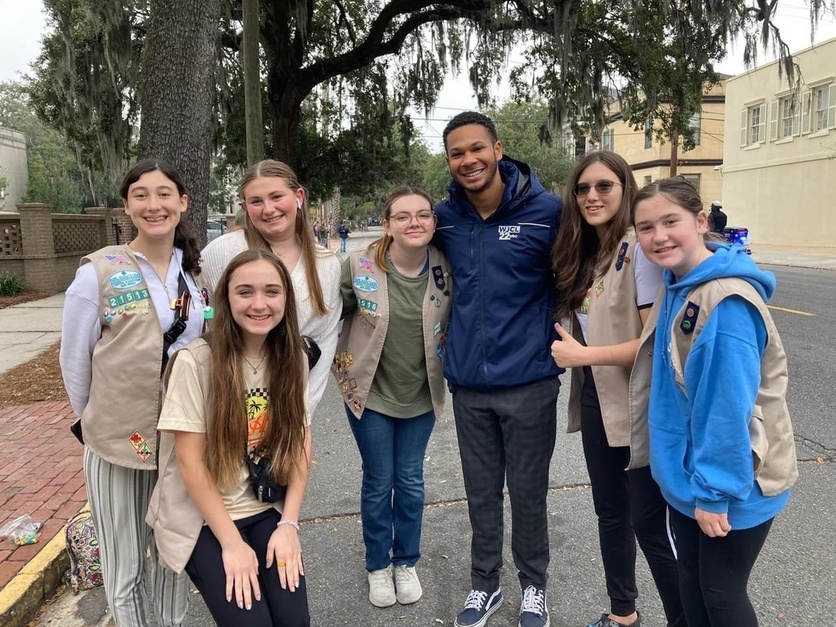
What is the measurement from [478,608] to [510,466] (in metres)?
0.61

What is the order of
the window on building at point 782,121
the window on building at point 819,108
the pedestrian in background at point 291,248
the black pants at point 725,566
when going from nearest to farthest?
the black pants at point 725,566 < the pedestrian in background at point 291,248 < the window on building at point 819,108 < the window on building at point 782,121

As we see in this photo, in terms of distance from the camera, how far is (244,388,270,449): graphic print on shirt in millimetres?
2107

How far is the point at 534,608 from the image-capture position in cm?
256

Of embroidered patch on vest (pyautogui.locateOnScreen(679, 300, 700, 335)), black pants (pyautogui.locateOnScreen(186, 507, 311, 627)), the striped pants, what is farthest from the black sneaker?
the striped pants

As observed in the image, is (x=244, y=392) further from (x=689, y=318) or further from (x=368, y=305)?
(x=689, y=318)

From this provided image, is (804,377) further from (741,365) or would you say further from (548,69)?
(548,69)

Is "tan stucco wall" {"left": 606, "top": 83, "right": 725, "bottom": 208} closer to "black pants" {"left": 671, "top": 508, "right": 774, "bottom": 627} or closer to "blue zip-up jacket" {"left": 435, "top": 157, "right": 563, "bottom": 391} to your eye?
"blue zip-up jacket" {"left": 435, "top": 157, "right": 563, "bottom": 391}

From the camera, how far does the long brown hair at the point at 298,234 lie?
2.46 metres

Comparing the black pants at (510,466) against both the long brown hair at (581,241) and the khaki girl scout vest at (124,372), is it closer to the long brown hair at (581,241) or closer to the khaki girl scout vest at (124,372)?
the long brown hair at (581,241)

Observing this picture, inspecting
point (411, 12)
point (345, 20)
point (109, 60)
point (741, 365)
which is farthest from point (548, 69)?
point (741, 365)

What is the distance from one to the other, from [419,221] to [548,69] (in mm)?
11566

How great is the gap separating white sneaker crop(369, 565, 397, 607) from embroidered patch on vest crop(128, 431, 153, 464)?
128 cm

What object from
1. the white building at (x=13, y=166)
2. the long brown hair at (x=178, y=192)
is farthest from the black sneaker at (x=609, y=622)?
the white building at (x=13, y=166)

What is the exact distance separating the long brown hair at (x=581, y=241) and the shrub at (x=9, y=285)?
14.1m
